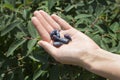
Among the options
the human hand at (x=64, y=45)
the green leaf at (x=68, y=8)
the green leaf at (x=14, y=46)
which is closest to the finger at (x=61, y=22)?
the human hand at (x=64, y=45)

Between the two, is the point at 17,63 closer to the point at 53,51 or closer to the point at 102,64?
the point at 53,51

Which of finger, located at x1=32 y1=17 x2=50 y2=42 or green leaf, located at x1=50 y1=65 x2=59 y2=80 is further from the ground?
finger, located at x1=32 y1=17 x2=50 y2=42

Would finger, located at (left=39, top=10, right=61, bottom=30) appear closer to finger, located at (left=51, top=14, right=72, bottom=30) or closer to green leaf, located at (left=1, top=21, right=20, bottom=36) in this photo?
finger, located at (left=51, top=14, right=72, bottom=30)

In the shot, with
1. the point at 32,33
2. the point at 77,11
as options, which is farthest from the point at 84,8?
the point at 32,33

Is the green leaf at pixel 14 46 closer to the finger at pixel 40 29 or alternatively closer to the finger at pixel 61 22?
the finger at pixel 40 29

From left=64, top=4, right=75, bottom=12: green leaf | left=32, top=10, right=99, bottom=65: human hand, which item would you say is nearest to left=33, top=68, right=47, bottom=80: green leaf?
left=32, top=10, right=99, bottom=65: human hand

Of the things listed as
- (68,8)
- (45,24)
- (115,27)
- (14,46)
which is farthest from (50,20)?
(115,27)

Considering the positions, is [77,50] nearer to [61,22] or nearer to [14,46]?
[61,22]
